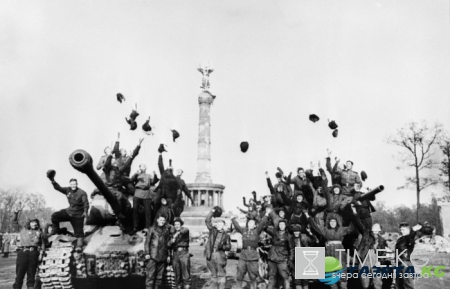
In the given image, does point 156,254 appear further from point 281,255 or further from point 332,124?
point 332,124

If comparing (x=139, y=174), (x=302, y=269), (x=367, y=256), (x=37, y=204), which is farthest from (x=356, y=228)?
(x=37, y=204)

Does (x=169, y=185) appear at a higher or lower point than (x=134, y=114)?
lower

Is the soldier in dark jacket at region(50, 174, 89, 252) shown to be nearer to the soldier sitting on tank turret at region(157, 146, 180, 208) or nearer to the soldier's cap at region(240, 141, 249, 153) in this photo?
the soldier sitting on tank turret at region(157, 146, 180, 208)

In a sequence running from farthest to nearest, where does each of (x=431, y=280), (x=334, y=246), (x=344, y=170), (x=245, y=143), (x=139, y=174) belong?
(x=245, y=143)
(x=431, y=280)
(x=344, y=170)
(x=139, y=174)
(x=334, y=246)

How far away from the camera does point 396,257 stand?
26.8 ft

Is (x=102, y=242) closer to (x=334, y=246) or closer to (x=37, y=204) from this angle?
(x=334, y=246)

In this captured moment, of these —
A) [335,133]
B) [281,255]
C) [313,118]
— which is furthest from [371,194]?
[313,118]

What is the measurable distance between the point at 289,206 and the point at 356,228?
1778 mm

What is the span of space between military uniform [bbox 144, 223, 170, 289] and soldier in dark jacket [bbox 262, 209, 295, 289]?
2.00 metres

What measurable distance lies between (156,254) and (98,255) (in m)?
1.11

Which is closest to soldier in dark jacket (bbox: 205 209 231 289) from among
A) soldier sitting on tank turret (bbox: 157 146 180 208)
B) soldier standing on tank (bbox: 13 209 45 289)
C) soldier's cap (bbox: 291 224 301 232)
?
soldier's cap (bbox: 291 224 301 232)

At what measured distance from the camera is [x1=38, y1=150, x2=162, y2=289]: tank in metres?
7.62

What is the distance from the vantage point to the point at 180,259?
→ 8141mm

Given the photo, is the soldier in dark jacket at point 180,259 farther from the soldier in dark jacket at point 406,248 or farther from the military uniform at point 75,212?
the soldier in dark jacket at point 406,248
